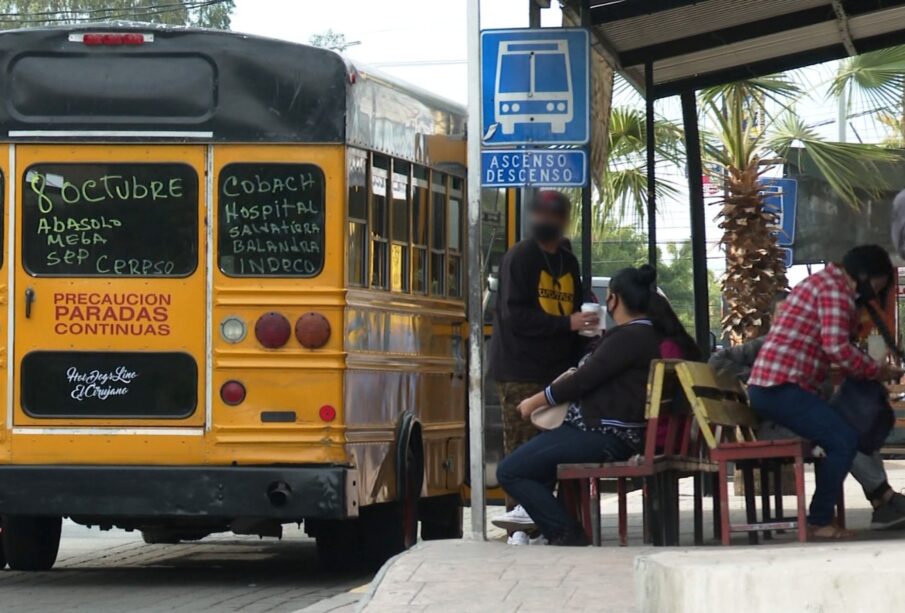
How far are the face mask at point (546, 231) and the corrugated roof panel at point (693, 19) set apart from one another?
2073 millimetres

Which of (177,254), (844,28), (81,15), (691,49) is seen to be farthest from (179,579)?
(81,15)

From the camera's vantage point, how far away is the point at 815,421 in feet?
30.9

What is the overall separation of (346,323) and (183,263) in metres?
0.90

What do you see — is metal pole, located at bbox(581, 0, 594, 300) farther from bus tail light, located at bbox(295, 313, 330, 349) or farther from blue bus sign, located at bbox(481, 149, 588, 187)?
bus tail light, located at bbox(295, 313, 330, 349)

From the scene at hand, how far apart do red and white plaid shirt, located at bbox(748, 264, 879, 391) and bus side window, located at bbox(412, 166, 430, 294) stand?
232 centimetres

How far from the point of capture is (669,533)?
9688 millimetres

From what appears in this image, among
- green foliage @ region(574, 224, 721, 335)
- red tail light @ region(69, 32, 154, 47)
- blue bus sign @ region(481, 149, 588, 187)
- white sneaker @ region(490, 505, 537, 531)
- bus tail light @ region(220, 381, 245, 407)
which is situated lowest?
white sneaker @ region(490, 505, 537, 531)

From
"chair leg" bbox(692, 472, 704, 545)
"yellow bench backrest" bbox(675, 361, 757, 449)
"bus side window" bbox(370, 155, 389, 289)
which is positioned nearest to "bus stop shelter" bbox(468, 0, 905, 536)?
"bus side window" bbox(370, 155, 389, 289)

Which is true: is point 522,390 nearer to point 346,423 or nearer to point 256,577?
point 346,423

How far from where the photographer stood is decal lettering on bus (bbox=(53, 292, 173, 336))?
386 inches

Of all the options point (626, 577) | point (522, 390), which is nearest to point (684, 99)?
point (522, 390)

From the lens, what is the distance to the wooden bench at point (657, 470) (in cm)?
912

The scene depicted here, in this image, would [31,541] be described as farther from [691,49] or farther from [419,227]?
[691,49]

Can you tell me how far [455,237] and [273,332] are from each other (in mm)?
2369
